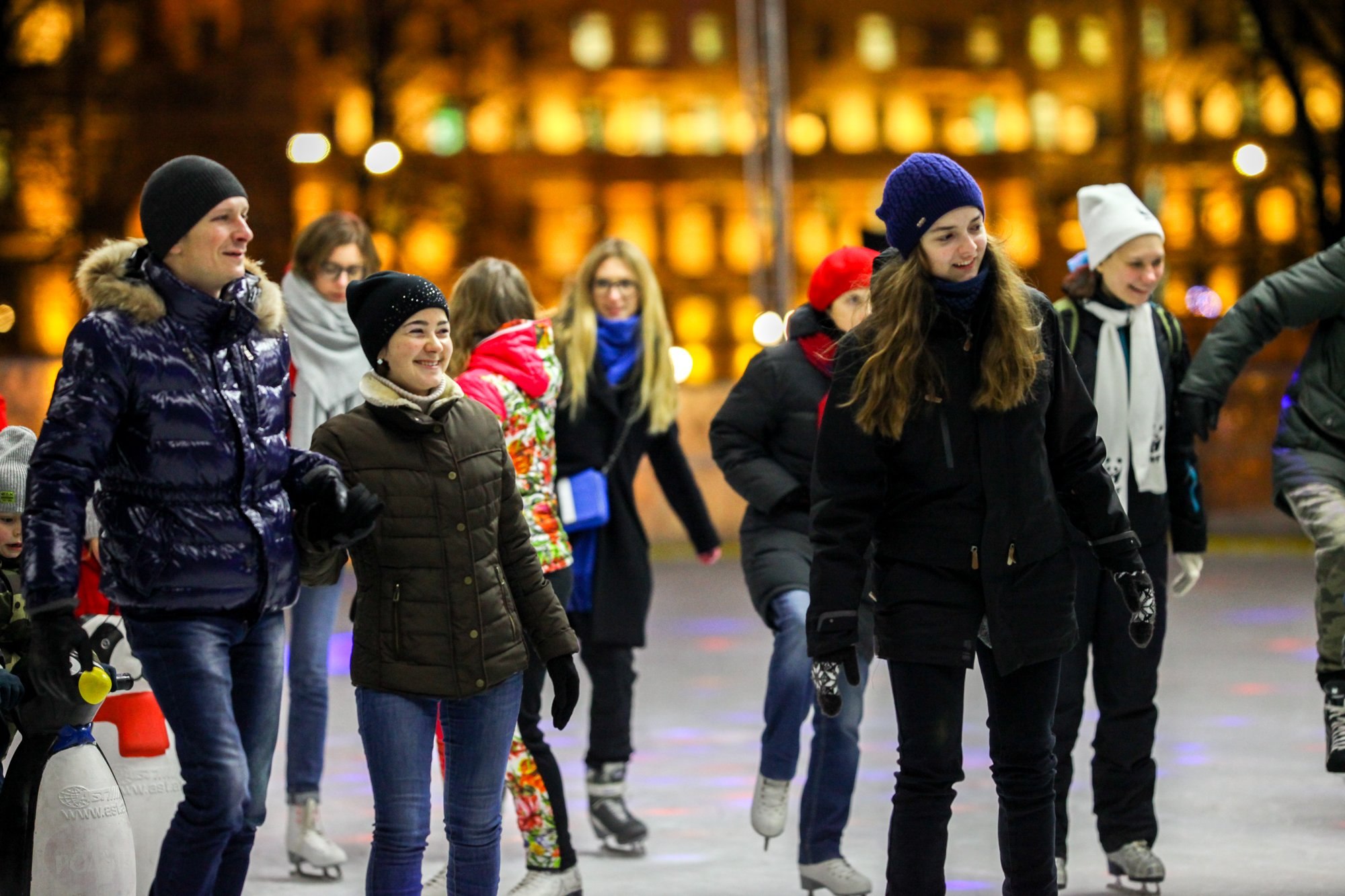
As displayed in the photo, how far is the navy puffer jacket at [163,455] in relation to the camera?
15.2ft

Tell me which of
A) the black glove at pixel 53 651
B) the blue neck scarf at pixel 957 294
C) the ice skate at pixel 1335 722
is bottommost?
the ice skate at pixel 1335 722

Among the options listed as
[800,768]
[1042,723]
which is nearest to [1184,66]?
[800,768]

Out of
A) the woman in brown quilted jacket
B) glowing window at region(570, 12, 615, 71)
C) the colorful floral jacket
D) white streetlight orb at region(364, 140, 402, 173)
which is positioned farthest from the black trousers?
glowing window at region(570, 12, 615, 71)

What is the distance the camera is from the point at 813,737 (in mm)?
6387

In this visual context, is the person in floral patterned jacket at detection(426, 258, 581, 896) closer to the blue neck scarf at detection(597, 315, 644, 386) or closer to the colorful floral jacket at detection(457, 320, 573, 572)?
the colorful floral jacket at detection(457, 320, 573, 572)

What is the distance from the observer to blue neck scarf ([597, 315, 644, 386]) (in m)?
7.52

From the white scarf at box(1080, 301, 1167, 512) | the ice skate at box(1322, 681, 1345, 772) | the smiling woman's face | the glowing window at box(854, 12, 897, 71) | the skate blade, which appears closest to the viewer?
the smiling woman's face

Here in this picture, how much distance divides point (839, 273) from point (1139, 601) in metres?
1.78

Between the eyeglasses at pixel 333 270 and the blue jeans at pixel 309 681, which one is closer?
the blue jeans at pixel 309 681

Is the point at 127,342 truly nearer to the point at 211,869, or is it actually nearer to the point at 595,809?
the point at 211,869

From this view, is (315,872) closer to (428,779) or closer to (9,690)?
(9,690)

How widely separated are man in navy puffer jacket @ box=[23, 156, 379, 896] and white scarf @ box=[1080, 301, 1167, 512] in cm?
268

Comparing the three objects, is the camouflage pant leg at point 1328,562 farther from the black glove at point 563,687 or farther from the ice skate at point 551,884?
the black glove at point 563,687

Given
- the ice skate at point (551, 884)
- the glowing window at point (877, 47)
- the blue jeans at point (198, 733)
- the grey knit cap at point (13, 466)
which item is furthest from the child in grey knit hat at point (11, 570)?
the glowing window at point (877, 47)
